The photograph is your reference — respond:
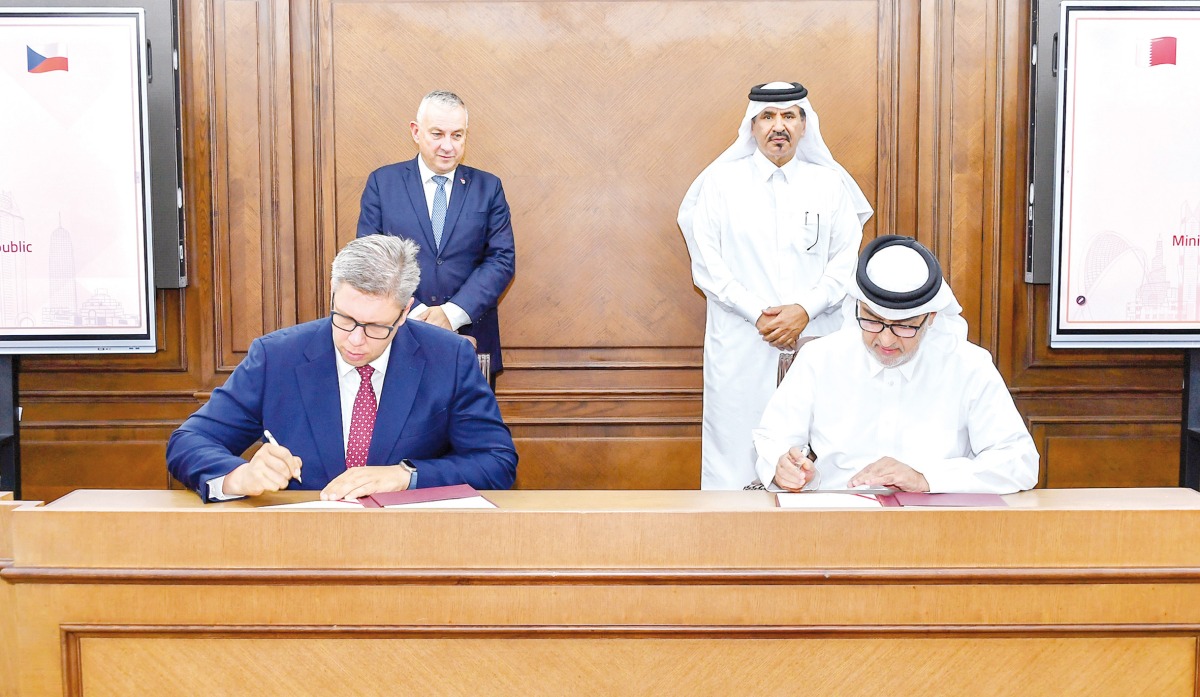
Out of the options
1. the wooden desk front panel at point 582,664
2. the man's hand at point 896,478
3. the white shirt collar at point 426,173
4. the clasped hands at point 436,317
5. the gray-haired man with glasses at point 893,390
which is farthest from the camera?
the white shirt collar at point 426,173

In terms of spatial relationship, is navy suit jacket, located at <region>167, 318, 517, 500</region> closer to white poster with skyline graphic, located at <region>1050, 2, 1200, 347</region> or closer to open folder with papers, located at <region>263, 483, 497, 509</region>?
open folder with papers, located at <region>263, 483, 497, 509</region>

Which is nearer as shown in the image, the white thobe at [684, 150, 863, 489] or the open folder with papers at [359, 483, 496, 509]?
the open folder with papers at [359, 483, 496, 509]

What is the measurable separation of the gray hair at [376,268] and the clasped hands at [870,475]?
0.94 meters

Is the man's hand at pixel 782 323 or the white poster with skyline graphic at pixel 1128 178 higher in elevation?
the white poster with skyline graphic at pixel 1128 178

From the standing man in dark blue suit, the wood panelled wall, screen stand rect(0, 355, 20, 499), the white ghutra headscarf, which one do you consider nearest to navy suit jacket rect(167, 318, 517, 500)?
the standing man in dark blue suit

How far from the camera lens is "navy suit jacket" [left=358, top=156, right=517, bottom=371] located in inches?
159

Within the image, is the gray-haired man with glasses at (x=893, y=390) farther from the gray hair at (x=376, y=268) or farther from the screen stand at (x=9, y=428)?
the screen stand at (x=9, y=428)

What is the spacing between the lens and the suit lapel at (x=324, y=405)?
245 centimetres

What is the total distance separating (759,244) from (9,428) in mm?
3018

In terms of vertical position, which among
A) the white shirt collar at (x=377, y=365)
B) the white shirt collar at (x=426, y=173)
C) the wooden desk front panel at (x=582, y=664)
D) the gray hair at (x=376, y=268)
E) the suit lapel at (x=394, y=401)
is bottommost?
the wooden desk front panel at (x=582, y=664)

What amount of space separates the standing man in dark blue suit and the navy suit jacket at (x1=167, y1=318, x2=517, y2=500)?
1413 mm

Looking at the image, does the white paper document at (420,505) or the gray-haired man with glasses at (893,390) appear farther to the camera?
the gray-haired man with glasses at (893,390)

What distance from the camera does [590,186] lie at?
Result: 16.1 feet

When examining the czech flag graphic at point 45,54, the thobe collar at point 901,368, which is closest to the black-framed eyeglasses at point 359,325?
the thobe collar at point 901,368
